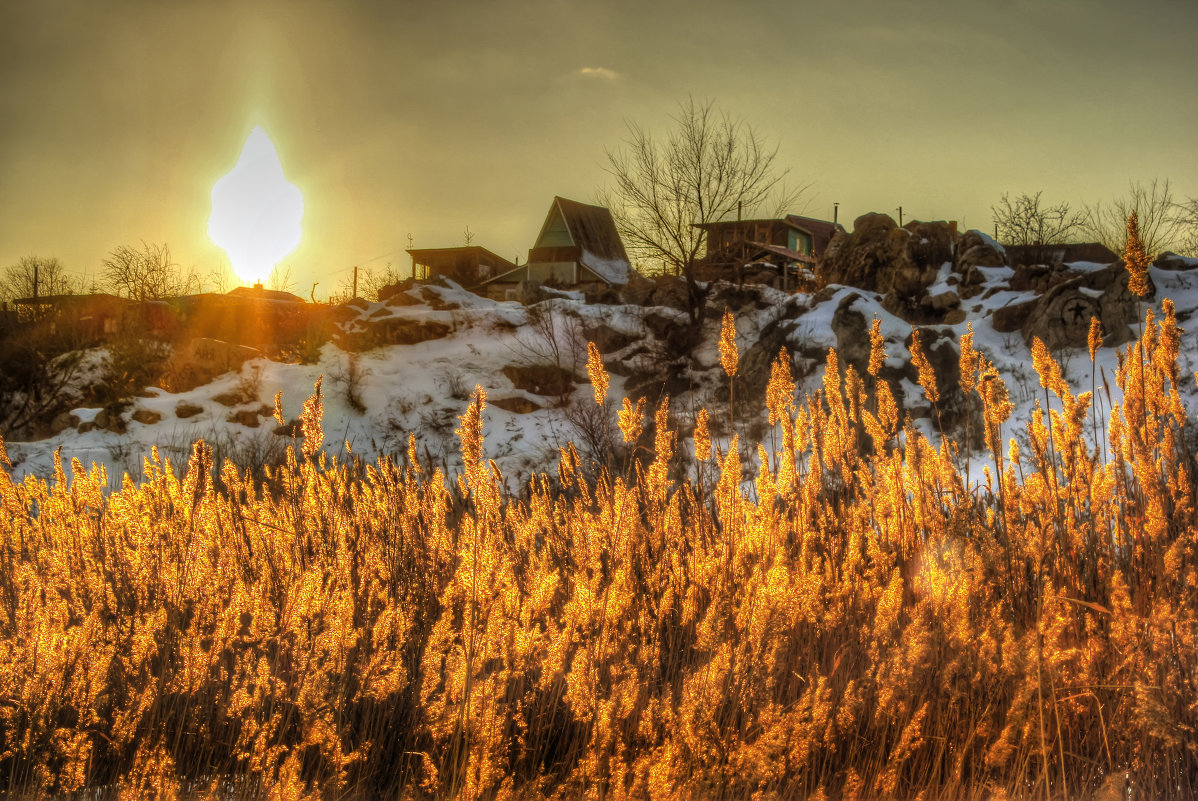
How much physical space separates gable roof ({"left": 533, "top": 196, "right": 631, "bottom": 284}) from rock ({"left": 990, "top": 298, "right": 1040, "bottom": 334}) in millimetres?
23180

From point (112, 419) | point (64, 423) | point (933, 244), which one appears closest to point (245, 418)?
point (112, 419)

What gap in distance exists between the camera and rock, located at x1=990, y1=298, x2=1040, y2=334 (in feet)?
41.3

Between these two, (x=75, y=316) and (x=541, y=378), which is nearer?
(x=541, y=378)

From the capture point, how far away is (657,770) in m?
1.66

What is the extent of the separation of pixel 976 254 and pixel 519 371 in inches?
361

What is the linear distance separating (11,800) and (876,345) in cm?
281

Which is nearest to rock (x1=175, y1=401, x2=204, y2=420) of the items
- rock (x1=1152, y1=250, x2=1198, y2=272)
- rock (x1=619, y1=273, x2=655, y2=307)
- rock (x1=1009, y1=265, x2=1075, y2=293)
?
rock (x1=619, y1=273, x2=655, y2=307)

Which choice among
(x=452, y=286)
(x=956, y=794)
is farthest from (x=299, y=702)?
(x=452, y=286)

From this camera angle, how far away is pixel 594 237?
37719 mm

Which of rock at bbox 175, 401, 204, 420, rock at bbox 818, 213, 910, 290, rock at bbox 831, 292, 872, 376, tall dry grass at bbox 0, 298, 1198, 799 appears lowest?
tall dry grass at bbox 0, 298, 1198, 799

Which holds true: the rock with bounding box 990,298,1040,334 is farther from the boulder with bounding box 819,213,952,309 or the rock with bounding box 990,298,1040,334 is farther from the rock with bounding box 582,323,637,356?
the rock with bounding box 582,323,637,356

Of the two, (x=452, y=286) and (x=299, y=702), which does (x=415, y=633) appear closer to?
(x=299, y=702)

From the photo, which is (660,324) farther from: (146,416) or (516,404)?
(146,416)

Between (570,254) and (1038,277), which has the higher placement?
(570,254)
